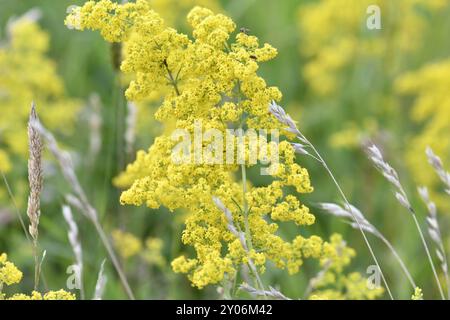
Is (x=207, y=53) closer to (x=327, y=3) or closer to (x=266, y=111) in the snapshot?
(x=266, y=111)

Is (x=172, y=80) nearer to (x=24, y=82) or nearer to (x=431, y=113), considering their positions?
(x=24, y=82)

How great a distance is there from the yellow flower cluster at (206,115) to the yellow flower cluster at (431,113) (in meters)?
3.10

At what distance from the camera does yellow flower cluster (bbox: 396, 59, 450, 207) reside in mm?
5754

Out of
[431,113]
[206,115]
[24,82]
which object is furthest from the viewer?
[431,113]

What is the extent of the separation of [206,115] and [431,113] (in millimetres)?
3906

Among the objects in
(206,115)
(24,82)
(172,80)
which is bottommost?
(206,115)

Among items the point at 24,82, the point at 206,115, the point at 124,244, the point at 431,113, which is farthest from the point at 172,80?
the point at 431,113

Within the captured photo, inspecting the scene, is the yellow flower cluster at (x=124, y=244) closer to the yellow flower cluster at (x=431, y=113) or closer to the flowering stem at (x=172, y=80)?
the flowering stem at (x=172, y=80)

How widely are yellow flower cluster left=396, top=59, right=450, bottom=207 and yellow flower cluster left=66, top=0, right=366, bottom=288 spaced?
3.10 m

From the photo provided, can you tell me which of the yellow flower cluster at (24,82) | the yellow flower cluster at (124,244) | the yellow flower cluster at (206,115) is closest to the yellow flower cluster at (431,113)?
the yellow flower cluster at (124,244)

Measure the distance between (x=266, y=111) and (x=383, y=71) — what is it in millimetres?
4366

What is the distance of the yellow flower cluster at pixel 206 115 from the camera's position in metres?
2.74

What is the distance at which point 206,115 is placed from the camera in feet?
9.28

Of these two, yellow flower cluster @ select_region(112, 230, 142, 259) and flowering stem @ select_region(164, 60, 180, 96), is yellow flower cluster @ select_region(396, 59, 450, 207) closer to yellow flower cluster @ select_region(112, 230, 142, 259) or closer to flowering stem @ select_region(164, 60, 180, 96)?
yellow flower cluster @ select_region(112, 230, 142, 259)
